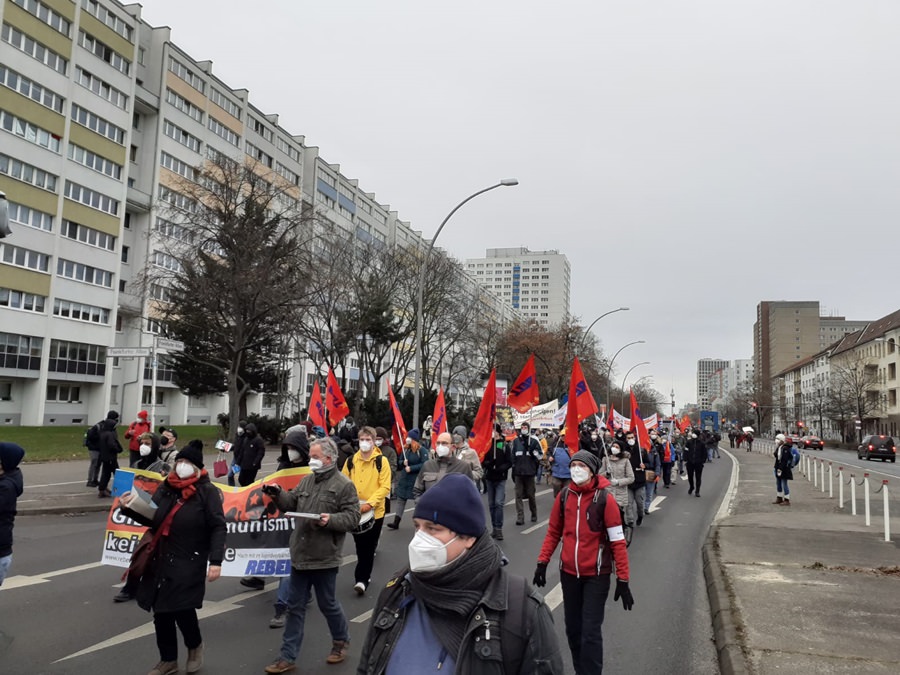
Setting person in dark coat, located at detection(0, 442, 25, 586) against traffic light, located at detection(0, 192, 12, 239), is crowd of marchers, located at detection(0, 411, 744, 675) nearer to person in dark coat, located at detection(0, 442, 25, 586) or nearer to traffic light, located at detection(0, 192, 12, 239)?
person in dark coat, located at detection(0, 442, 25, 586)

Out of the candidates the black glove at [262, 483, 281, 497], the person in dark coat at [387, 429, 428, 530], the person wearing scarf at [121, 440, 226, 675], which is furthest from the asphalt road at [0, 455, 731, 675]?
the person in dark coat at [387, 429, 428, 530]

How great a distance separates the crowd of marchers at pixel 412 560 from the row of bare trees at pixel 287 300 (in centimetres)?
1456

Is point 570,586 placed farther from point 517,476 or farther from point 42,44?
point 42,44

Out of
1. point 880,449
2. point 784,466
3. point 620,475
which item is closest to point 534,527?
point 620,475

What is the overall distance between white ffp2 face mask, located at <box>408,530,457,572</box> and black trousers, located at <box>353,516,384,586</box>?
192 inches

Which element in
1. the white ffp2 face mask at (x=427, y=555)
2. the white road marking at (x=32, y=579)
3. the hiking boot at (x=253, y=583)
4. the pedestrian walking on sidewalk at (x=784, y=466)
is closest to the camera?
the white ffp2 face mask at (x=427, y=555)

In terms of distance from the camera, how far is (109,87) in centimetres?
4900

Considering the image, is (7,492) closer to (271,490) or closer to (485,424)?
(271,490)

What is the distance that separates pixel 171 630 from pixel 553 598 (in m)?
4.24

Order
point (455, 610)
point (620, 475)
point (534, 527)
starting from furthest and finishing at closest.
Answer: point (534, 527) → point (620, 475) → point (455, 610)

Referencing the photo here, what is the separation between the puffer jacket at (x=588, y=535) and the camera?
16.0ft

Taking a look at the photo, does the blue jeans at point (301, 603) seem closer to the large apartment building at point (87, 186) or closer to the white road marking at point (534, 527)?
the white road marking at point (534, 527)

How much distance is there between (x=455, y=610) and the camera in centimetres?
220

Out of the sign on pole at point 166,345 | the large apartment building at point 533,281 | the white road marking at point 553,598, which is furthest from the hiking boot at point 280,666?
the large apartment building at point 533,281
